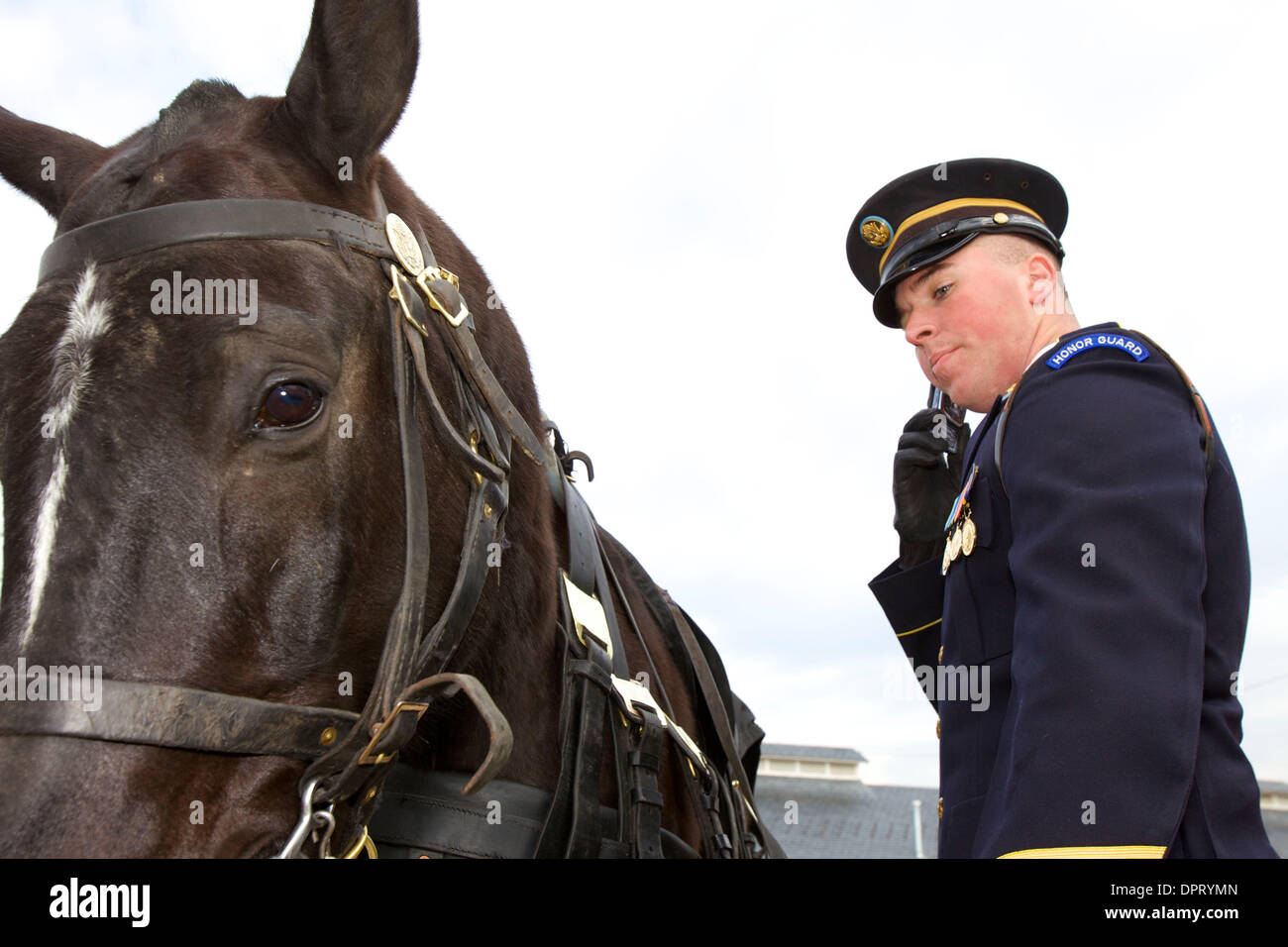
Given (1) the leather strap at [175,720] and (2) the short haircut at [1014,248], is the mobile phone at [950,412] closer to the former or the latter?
(2) the short haircut at [1014,248]

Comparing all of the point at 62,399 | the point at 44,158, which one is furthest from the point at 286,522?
the point at 44,158

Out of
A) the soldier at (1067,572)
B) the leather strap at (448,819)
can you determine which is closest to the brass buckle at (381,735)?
the leather strap at (448,819)

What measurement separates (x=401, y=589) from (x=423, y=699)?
9.6 inches

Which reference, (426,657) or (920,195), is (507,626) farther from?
(920,195)

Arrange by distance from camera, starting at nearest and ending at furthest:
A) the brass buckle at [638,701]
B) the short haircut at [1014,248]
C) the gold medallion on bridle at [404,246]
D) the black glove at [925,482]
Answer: the gold medallion on bridle at [404,246] < the short haircut at [1014,248] < the brass buckle at [638,701] < the black glove at [925,482]

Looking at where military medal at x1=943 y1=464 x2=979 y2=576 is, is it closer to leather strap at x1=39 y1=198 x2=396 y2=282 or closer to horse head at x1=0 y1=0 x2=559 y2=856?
horse head at x1=0 y1=0 x2=559 y2=856

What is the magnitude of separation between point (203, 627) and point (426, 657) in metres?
0.52

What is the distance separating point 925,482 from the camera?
348 cm

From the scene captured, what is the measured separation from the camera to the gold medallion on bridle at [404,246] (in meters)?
2.46

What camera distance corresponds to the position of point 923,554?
137 inches

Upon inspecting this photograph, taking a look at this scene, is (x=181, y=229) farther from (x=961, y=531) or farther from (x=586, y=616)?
(x=961, y=531)

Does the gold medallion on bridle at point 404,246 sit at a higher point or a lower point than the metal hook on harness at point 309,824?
higher
